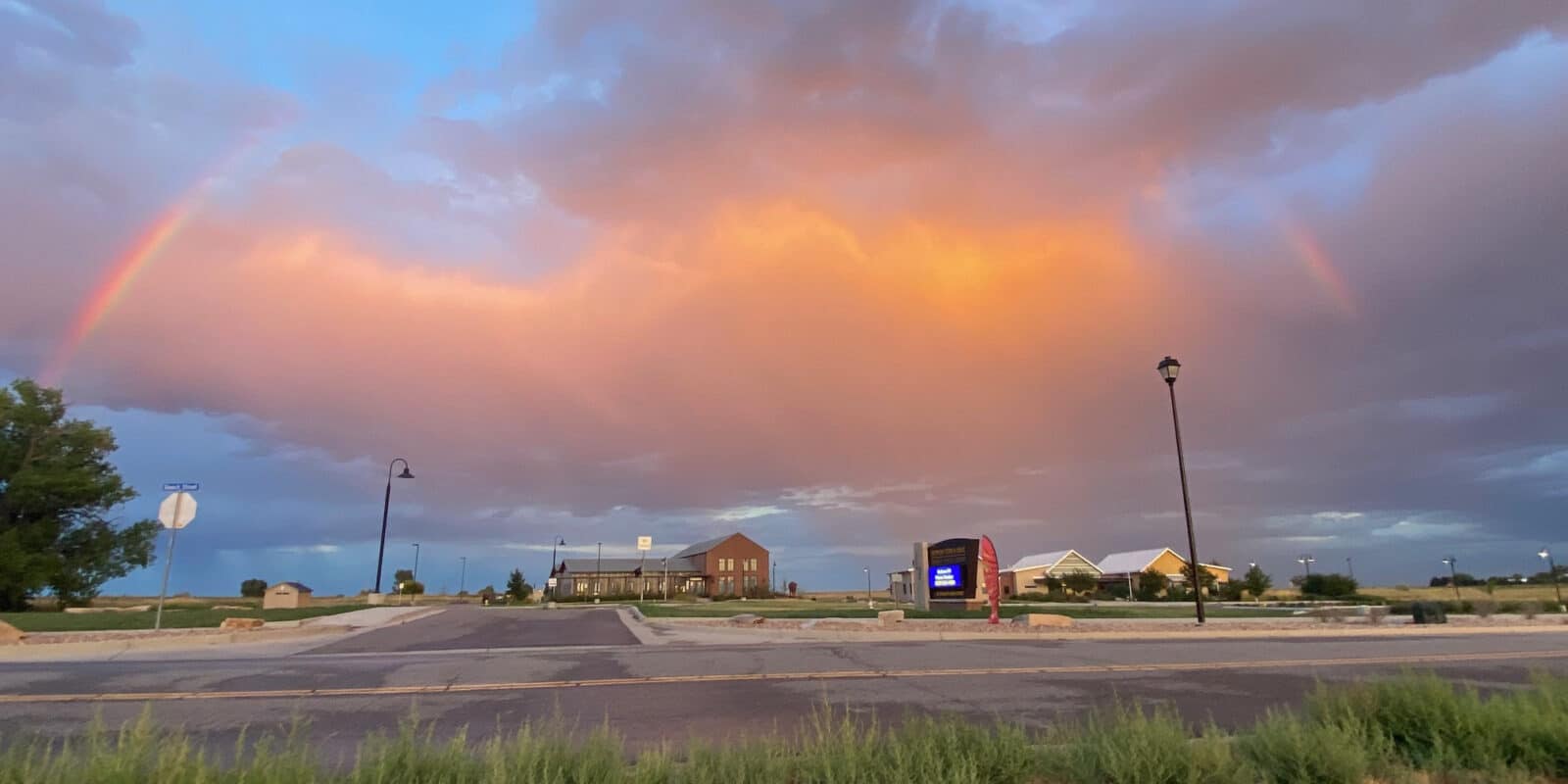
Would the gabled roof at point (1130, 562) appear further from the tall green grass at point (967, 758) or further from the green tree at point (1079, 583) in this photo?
the tall green grass at point (967, 758)

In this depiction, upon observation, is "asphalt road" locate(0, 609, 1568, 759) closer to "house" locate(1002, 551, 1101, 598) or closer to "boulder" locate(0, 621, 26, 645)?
"boulder" locate(0, 621, 26, 645)

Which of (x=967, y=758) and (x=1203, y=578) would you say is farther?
(x=1203, y=578)

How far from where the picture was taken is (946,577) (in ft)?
138

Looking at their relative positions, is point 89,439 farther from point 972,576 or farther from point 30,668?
point 972,576

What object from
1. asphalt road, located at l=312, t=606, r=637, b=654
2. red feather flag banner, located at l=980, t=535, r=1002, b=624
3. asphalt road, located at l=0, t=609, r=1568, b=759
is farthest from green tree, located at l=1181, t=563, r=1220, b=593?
asphalt road, located at l=312, t=606, r=637, b=654

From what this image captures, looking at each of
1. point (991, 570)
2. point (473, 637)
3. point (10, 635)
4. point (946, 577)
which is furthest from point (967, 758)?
point (946, 577)

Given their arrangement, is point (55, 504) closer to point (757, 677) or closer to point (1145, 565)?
point (757, 677)

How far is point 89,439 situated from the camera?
143 feet

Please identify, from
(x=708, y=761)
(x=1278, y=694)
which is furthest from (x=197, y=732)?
(x=1278, y=694)

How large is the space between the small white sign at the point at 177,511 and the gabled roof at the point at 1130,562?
97.6m

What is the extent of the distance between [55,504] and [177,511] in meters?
30.7

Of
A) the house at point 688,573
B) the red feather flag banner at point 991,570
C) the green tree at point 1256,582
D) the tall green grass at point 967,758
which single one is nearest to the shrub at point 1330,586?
the green tree at point 1256,582

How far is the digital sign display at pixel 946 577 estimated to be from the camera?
41.2 m

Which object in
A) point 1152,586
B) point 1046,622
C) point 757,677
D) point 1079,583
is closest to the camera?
point 757,677
